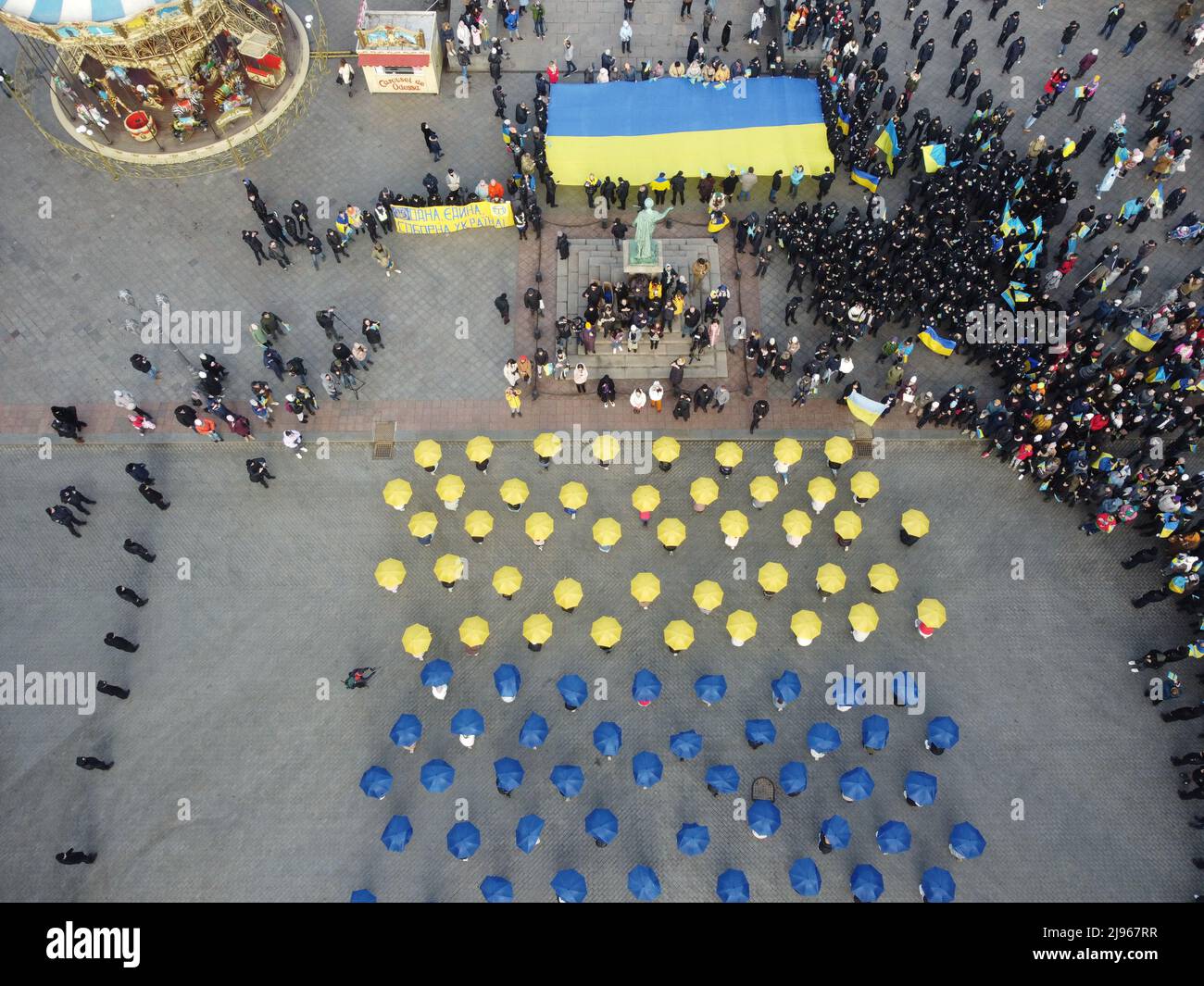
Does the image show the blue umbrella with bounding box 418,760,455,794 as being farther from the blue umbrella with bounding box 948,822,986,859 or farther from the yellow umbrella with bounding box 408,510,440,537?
the blue umbrella with bounding box 948,822,986,859

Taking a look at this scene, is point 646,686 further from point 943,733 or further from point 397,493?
point 397,493

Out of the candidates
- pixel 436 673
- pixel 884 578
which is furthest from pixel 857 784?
pixel 436 673

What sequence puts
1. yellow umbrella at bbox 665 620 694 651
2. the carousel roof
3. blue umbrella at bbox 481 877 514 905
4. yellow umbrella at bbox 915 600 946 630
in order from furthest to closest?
the carousel roof
yellow umbrella at bbox 915 600 946 630
yellow umbrella at bbox 665 620 694 651
blue umbrella at bbox 481 877 514 905

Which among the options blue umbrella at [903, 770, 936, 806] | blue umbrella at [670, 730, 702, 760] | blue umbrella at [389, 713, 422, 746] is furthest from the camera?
blue umbrella at [389, 713, 422, 746]

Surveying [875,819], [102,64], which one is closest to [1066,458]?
[875,819]

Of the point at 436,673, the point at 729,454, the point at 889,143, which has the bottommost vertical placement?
the point at 436,673

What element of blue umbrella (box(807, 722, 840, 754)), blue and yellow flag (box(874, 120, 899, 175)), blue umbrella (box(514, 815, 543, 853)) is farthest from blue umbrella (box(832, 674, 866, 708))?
blue and yellow flag (box(874, 120, 899, 175))

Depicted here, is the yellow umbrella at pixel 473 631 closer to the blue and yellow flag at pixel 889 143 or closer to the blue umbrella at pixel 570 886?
the blue umbrella at pixel 570 886

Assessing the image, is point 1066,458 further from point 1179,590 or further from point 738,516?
point 738,516
